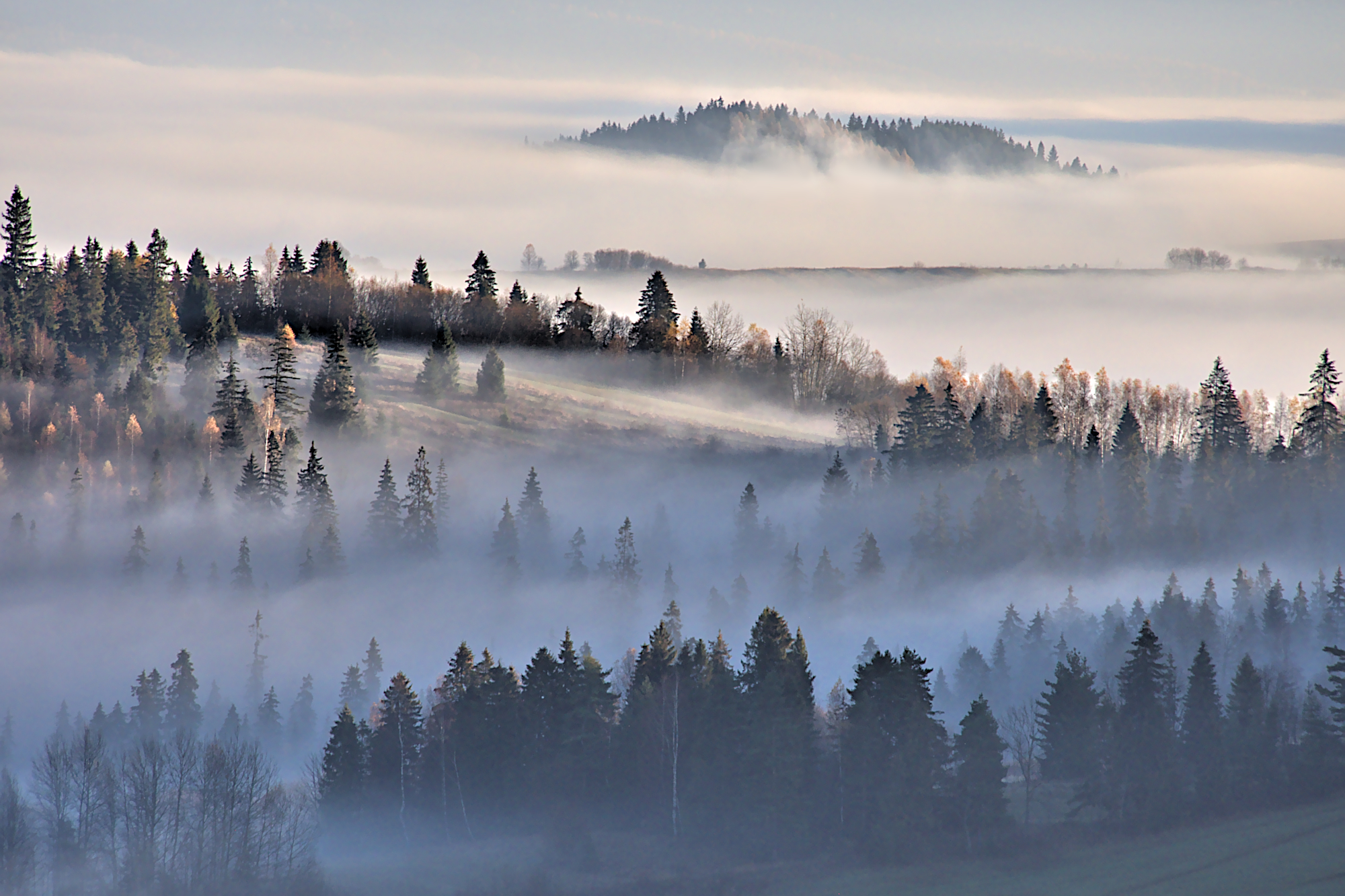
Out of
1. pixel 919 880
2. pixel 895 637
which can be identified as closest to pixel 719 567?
pixel 895 637

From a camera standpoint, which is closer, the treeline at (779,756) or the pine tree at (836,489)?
the treeline at (779,756)

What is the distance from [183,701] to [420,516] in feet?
123

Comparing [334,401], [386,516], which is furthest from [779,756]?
[334,401]

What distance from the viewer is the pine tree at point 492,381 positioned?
171125 mm

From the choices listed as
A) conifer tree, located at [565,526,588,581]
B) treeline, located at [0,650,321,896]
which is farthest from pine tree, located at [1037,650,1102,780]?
conifer tree, located at [565,526,588,581]

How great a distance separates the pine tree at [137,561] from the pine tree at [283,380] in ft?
75.8

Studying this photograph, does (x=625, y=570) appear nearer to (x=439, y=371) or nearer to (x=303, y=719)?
(x=303, y=719)

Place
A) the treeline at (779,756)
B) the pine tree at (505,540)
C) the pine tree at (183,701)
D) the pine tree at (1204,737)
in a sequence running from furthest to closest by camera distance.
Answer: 1. the pine tree at (505,540)
2. the pine tree at (183,701)
3. the pine tree at (1204,737)
4. the treeline at (779,756)

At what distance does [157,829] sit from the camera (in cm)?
7488

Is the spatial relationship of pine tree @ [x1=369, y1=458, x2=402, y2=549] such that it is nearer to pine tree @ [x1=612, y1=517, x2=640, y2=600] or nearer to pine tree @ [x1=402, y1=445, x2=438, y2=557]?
pine tree @ [x1=402, y1=445, x2=438, y2=557]

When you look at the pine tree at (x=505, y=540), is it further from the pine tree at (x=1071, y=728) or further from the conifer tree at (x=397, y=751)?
the pine tree at (x=1071, y=728)

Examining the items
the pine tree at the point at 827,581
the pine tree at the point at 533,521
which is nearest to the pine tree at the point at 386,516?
the pine tree at the point at 533,521

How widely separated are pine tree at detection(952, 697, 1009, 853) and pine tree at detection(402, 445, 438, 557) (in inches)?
2798

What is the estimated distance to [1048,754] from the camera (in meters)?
84.0
